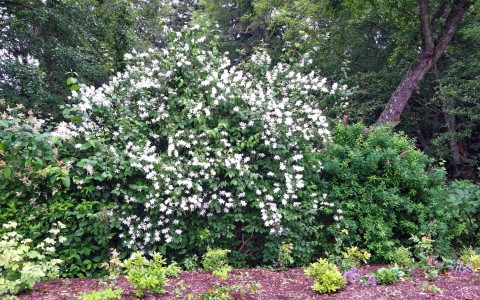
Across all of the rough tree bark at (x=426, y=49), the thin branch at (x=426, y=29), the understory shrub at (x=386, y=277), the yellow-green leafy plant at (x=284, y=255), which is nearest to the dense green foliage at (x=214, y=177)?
the yellow-green leafy plant at (x=284, y=255)

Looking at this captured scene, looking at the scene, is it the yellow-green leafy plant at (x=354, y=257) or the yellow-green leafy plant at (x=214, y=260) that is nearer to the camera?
the yellow-green leafy plant at (x=214, y=260)

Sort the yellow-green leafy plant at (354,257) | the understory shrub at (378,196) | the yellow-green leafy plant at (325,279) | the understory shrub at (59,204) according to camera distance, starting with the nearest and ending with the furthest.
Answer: the yellow-green leafy plant at (325,279) < the understory shrub at (59,204) < the yellow-green leafy plant at (354,257) < the understory shrub at (378,196)

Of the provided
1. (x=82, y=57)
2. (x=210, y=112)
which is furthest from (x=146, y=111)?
(x=82, y=57)

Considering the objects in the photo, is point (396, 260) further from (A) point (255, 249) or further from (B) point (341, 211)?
(A) point (255, 249)

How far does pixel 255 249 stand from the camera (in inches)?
192

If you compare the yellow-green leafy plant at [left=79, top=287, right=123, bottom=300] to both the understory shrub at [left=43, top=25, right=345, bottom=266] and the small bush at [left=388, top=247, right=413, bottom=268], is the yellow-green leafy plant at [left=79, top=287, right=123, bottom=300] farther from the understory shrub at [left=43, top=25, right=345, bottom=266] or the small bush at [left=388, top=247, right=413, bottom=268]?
the small bush at [left=388, top=247, right=413, bottom=268]

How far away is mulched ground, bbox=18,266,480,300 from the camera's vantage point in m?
3.24

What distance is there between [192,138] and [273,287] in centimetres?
187

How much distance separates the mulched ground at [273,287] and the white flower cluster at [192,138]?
28.4 inches

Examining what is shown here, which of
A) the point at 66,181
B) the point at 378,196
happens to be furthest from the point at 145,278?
the point at 378,196

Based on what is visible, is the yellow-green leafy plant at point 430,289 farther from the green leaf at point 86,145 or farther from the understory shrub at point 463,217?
the green leaf at point 86,145

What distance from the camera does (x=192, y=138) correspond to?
454 centimetres

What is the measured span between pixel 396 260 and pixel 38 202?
398 centimetres

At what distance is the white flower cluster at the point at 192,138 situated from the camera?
4.35 meters
